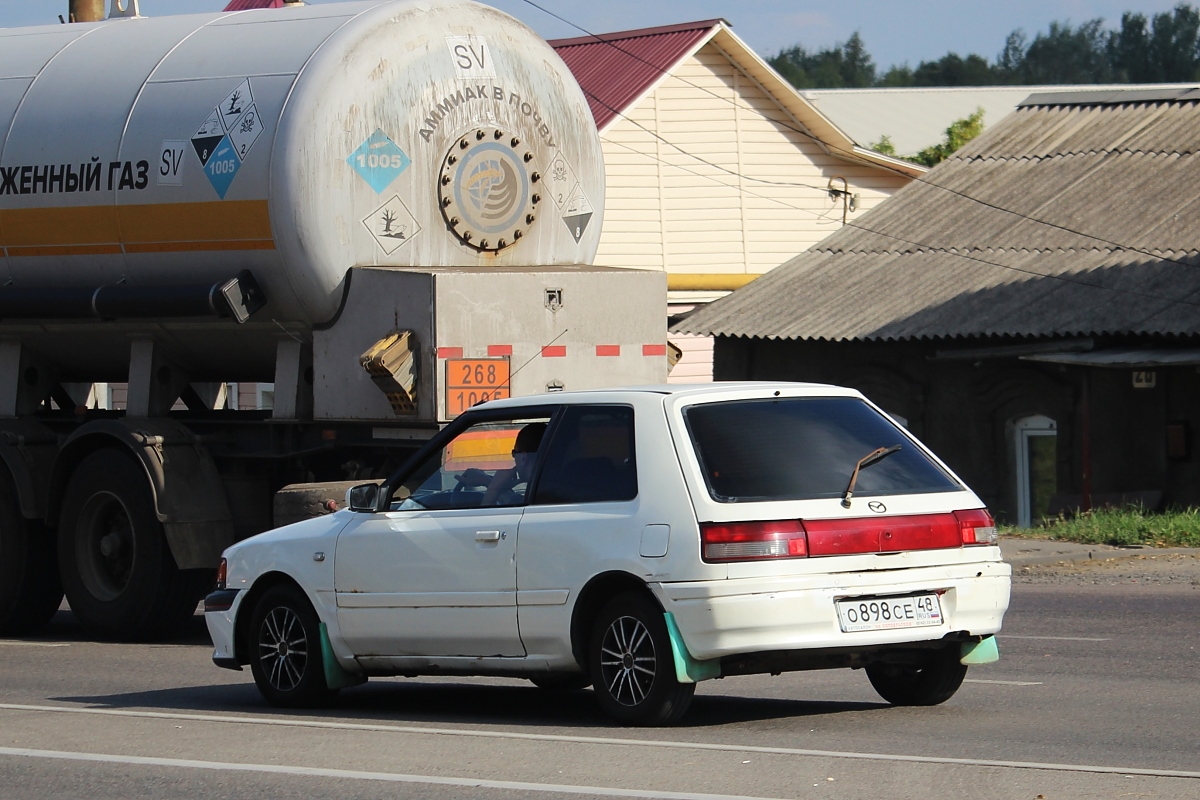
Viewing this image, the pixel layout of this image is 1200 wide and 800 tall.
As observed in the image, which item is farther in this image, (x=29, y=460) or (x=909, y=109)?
(x=909, y=109)

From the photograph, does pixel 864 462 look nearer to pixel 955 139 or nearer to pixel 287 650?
pixel 287 650

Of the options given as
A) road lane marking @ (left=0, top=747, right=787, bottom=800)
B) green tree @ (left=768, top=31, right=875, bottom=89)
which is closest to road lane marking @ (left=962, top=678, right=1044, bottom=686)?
road lane marking @ (left=0, top=747, right=787, bottom=800)

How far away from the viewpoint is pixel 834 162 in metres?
39.4

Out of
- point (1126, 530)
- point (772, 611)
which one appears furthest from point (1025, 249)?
point (772, 611)

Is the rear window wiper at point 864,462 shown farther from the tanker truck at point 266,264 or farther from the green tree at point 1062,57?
the green tree at point 1062,57

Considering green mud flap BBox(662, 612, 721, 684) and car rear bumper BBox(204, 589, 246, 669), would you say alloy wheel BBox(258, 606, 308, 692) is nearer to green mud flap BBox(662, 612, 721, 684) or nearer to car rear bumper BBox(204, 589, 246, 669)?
car rear bumper BBox(204, 589, 246, 669)

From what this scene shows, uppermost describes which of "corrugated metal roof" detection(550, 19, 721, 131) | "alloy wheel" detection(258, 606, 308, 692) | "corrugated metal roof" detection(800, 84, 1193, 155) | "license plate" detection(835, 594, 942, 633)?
"corrugated metal roof" detection(800, 84, 1193, 155)

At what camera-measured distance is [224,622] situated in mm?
10250

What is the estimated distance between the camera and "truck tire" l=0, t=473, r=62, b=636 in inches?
571

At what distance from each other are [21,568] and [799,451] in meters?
8.00

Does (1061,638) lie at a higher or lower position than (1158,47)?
lower

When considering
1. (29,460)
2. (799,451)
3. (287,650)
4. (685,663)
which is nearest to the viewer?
(685,663)

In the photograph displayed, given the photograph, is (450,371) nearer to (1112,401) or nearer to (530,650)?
(530,650)

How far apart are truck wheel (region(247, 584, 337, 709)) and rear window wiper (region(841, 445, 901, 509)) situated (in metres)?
2.94
